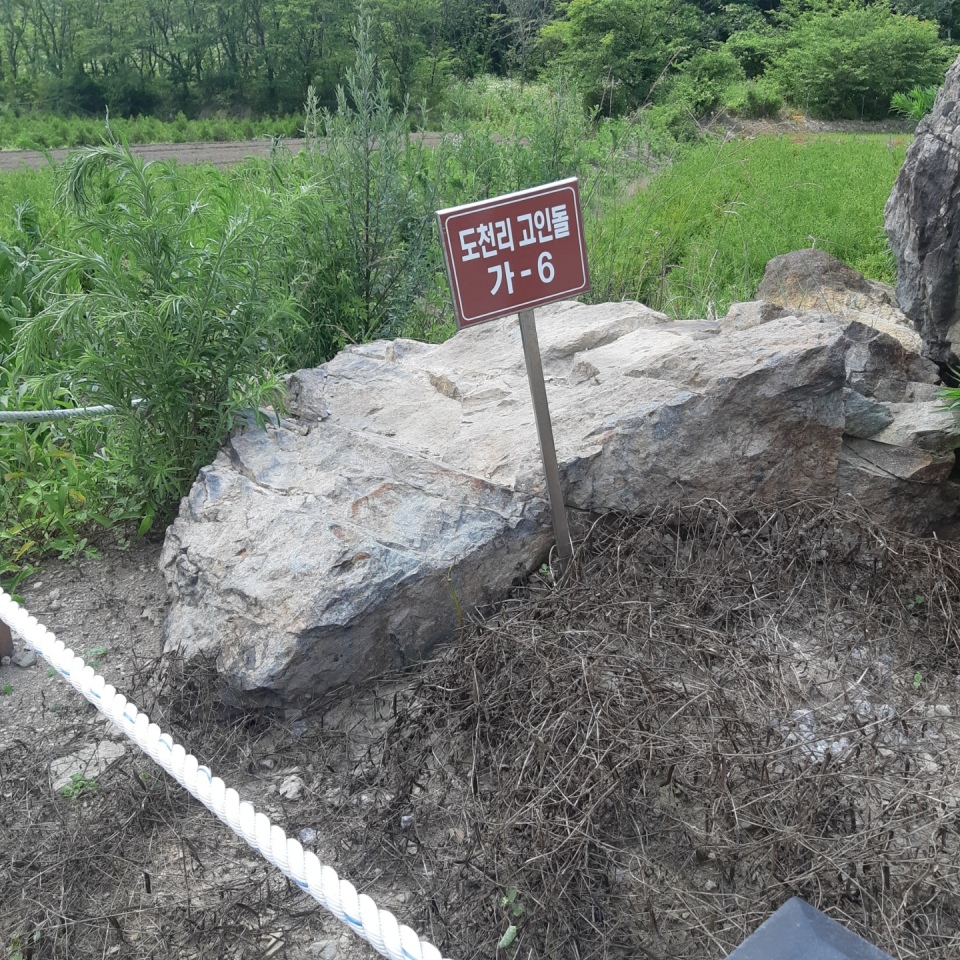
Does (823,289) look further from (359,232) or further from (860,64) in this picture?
(860,64)

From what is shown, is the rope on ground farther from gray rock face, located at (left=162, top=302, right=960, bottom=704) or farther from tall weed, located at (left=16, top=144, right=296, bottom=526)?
gray rock face, located at (left=162, top=302, right=960, bottom=704)

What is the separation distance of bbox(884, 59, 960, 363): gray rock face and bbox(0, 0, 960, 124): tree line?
1109 centimetres

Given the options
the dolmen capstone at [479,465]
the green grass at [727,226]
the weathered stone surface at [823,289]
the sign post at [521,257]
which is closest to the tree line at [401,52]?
the green grass at [727,226]

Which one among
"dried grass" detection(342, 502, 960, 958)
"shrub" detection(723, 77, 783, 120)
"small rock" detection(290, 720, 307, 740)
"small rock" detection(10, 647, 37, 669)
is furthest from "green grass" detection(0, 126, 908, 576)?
"shrub" detection(723, 77, 783, 120)

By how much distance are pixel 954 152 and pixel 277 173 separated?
2.96m

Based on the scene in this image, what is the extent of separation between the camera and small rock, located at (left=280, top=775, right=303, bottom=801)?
7.11 feet

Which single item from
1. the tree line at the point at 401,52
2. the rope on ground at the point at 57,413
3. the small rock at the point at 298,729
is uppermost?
the tree line at the point at 401,52

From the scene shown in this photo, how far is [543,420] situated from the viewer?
245cm

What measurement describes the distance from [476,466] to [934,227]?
2001 mm

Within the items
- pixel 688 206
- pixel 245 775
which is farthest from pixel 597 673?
pixel 688 206

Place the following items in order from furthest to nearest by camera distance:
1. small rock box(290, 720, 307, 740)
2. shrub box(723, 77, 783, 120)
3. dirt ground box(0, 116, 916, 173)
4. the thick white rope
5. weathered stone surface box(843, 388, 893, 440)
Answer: shrub box(723, 77, 783, 120) → dirt ground box(0, 116, 916, 173) → weathered stone surface box(843, 388, 893, 440) → small rock box(290, 720, 307, 740) → the thick white rope

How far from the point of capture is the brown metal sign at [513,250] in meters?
2.26

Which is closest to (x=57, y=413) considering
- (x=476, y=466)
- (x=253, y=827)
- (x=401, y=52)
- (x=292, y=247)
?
(x=292, y=247)

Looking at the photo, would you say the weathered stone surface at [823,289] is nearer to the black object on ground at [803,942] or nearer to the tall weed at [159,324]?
the tall weed at [159,324]
